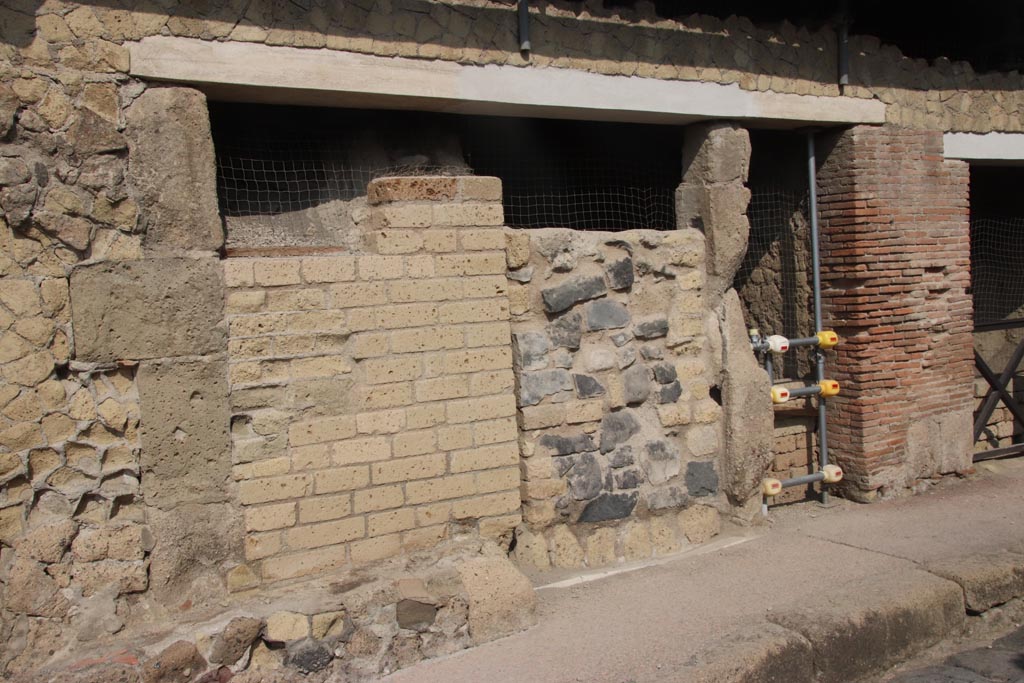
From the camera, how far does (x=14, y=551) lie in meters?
3.50

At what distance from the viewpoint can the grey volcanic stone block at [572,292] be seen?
15.8ft

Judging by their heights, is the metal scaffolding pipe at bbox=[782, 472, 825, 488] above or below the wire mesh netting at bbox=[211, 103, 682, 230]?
below

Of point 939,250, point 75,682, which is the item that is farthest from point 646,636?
point 939,250

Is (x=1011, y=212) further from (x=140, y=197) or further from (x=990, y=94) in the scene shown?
(x=140, y=197)

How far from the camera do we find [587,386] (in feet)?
16.1

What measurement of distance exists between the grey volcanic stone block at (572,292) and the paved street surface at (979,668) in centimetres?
245

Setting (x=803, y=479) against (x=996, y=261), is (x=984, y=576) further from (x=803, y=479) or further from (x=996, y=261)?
(x=996, y=261)

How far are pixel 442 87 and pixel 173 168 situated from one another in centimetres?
142

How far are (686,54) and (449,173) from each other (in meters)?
1.70

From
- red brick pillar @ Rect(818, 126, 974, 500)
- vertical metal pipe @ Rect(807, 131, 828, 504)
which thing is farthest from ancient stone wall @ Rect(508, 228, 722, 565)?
red brick pillar @ Rect(818, 126, 974, 500)

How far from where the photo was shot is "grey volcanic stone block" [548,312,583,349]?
4.84 meters

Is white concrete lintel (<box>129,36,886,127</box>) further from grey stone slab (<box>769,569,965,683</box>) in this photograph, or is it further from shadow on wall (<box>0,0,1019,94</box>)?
grey stone slab (<box>769,569,965,683</box>)

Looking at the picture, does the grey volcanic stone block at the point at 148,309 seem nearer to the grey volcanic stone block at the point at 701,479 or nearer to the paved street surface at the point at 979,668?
the grey volcanic stone block at the point at 701,479

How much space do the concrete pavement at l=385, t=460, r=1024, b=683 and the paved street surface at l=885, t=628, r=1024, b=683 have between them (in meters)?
0.13
